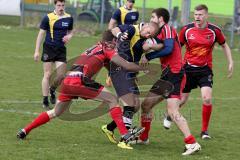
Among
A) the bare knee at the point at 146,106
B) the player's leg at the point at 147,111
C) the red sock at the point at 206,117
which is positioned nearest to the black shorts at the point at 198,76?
the red sock at the point at 206,117

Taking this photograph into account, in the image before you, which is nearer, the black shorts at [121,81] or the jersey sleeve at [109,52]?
the jersey sleeve at [109,52]

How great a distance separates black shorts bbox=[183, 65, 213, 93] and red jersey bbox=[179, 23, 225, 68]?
82 millimetres

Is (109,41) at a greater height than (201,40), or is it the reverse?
(109,41)

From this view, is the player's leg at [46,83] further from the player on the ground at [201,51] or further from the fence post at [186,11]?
the fence post at [186,11]

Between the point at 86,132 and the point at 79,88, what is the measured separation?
4.40 feet

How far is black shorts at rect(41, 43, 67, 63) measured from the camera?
13.8 meters

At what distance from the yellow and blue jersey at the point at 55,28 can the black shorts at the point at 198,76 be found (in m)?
3.33

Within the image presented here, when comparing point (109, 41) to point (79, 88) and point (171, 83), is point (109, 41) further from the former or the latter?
point (171, 83)

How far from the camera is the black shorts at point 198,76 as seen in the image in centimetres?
1145

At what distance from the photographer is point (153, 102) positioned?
10.4m

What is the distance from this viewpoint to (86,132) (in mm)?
11102

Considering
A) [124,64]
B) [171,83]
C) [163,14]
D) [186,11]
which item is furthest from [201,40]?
[186,11]

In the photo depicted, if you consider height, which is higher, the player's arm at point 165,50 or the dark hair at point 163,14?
the dark hair at point 163,14

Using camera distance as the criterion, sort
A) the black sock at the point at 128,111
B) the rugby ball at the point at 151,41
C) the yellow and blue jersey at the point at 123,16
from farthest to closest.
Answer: the yellow and blue jersey at the point at 123,16, the black sock at the point at 128,111, the rugby ball at the point at 151,41
